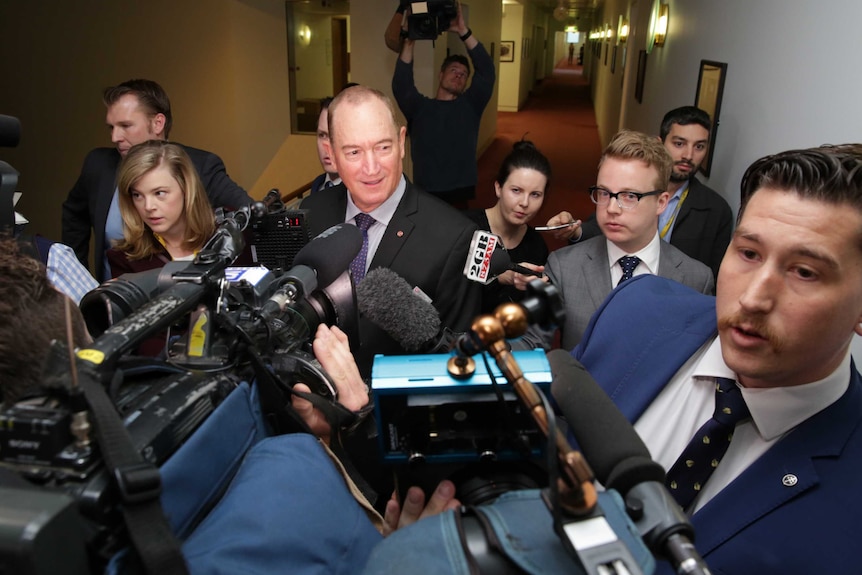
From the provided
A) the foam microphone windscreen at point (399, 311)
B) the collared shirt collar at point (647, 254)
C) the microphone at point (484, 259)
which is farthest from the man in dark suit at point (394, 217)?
the foam microphone windscreen at point (399, 311)

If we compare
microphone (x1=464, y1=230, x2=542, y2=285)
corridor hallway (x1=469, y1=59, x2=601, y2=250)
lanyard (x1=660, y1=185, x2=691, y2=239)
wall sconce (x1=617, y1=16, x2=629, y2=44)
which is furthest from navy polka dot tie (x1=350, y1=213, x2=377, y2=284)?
wall sconce (x1=617, y1=16, x2=629, y2=44)

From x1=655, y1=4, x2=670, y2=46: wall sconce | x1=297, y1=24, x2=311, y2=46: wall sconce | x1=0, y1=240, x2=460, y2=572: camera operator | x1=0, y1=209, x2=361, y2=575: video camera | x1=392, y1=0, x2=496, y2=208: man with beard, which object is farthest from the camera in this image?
x1=297, y1=24, x2=311, y2=46: wall sconce

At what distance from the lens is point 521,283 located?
166cm

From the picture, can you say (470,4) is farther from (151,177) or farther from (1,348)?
(1,348)

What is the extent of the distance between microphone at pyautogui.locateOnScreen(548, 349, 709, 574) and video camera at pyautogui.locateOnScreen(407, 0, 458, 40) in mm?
3245

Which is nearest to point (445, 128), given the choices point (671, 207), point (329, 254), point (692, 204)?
point (671, 207)

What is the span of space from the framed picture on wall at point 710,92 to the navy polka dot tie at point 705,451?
210 centimetres

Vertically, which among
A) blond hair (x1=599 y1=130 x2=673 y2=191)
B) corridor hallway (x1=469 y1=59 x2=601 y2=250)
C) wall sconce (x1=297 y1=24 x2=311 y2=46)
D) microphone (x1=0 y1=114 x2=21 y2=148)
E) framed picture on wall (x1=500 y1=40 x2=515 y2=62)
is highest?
framed picture on wall (x1=500 y1=40 x2=515 y2=62)

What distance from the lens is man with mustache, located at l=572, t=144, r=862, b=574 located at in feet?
2.60

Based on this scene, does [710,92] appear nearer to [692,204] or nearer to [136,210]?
[692,204]

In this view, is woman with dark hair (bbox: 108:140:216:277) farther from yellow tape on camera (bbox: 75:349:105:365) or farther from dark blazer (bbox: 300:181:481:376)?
yellow tape on camera (bbox: 75:349:105:365)

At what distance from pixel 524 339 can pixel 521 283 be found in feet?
2.23

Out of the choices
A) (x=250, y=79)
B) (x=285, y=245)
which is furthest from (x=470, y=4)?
(x=285, y=245)

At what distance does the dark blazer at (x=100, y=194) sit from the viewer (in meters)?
2.27
